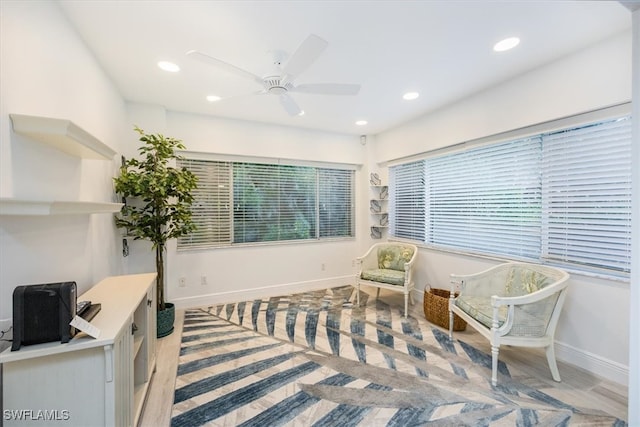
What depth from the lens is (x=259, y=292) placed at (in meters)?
4.20

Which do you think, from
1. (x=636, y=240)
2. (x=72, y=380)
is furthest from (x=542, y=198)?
(x=72, y=380)

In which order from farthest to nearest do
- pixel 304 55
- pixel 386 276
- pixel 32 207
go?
pixel 386 276
pixel 304 55
pixel 32 207

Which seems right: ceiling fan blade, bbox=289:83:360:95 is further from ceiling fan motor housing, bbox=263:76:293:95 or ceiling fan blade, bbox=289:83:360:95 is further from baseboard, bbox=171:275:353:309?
baseboard, bbox=171:275:353:309

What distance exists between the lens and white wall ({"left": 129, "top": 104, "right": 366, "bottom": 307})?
145 inches

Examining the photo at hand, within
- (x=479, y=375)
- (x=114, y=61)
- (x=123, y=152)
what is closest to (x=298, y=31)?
(x=114, y=61)

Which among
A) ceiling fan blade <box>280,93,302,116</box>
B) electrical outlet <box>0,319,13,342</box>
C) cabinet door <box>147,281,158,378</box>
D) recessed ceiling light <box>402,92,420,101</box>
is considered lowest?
cabinet door <box>147,281,158,378</box>

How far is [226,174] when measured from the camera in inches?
159

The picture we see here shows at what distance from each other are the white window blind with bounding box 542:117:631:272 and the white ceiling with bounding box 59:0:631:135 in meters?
0.76

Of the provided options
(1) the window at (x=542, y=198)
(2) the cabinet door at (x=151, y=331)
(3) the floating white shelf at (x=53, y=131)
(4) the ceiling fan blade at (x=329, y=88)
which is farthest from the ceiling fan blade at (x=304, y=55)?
(1) the window at (x=542, y=198)

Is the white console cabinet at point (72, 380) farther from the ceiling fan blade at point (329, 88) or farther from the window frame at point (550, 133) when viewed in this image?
the window frame at point (550, 133)

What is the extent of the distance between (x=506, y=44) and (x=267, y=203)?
3370mm

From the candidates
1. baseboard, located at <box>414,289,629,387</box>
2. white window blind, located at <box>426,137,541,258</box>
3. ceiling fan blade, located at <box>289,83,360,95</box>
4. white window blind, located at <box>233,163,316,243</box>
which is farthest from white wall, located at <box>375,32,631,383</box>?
white window blind, located at <box>233,163,316,243</box>

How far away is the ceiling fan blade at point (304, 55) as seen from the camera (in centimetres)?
166

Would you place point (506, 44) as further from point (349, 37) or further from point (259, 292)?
point (259, 292)
